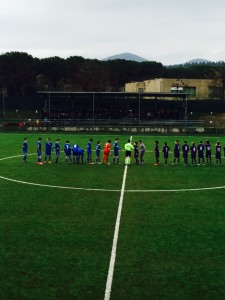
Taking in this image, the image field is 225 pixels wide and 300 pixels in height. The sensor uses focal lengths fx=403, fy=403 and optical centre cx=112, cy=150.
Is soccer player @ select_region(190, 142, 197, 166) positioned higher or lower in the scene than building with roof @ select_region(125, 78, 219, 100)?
lower

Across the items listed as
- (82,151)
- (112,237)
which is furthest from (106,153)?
(112,237)

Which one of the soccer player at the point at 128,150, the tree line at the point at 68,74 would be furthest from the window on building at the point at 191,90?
the soccer player at the point at 128,150

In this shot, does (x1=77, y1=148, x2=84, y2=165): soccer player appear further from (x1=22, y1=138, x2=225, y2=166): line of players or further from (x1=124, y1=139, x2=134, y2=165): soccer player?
(x1=124, y1=139, x2=134, y2=165): soccer player

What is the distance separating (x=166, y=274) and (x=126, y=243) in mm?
2440

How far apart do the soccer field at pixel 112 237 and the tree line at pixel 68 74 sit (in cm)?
8264

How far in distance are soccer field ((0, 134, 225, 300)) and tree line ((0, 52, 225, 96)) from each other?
271 ft

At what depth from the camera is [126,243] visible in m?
12.8

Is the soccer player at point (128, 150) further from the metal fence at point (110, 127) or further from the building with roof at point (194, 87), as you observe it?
the building with roof at point (194, 87)

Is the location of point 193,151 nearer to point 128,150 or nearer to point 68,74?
point 128,150

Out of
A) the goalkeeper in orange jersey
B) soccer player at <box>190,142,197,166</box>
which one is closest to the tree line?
soccer player at <box>190,142,197,166</box>

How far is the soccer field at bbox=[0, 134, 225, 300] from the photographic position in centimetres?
988

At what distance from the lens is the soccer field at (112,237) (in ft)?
32.4

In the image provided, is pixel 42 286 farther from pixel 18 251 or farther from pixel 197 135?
pixel 197 135

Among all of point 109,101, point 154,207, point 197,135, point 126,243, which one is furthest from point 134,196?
point 109,101
